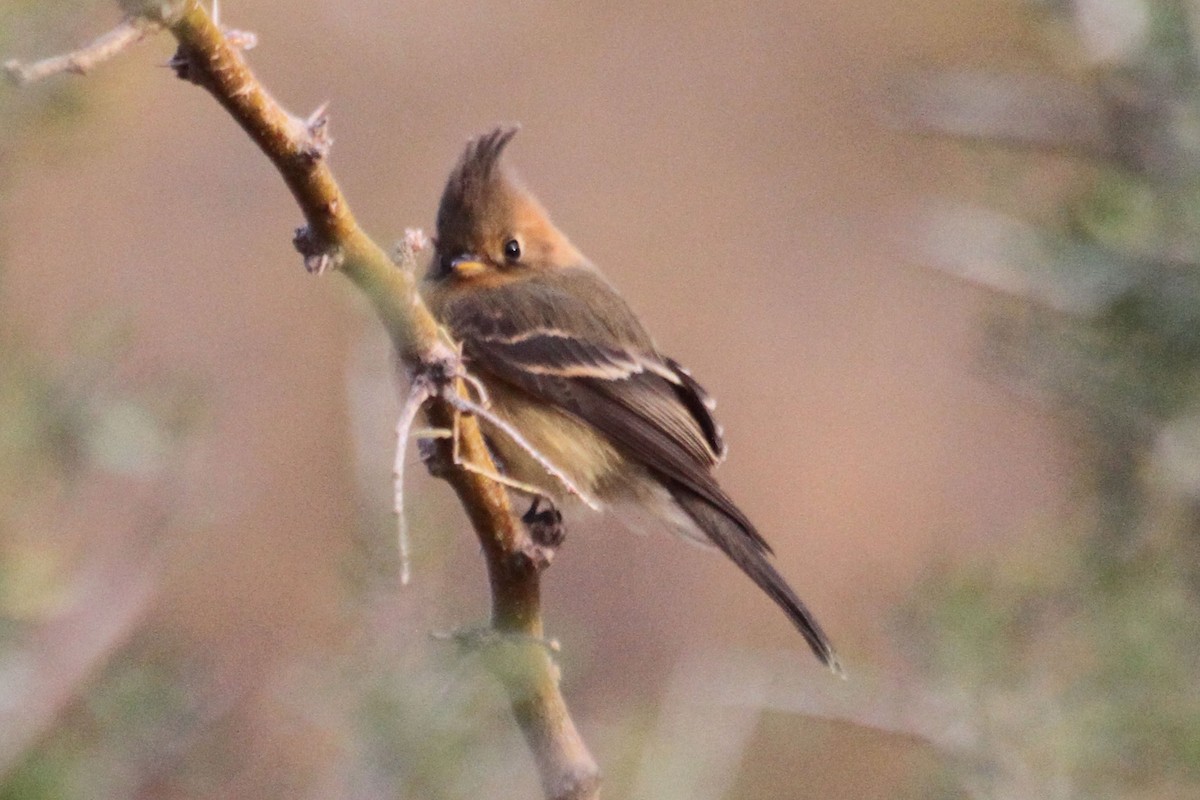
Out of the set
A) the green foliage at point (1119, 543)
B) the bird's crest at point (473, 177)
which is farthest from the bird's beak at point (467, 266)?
the green foliage at point (1119, 543)

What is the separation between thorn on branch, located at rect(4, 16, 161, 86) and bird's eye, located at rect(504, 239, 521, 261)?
2.40 metres

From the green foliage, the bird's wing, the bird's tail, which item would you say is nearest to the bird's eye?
the bird's wing

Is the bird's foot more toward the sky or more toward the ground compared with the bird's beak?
more toward the ground

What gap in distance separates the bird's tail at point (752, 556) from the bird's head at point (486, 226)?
0.79 meters

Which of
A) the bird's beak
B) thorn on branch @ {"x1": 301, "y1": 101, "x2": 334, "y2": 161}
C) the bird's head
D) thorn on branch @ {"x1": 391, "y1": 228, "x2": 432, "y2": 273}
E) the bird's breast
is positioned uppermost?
the bird's head

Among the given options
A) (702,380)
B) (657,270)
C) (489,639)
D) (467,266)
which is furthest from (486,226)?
(657,270)

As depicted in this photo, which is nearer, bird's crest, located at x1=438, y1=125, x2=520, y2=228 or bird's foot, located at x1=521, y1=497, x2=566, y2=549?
bird's foot, located at x1=521, y1=497, x2=566, y2=549

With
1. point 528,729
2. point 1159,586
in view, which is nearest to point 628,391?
point 1159,586

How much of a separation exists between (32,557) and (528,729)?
3.83 ft

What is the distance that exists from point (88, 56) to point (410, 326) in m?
0.57

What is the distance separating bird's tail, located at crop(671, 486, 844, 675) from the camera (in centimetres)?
285

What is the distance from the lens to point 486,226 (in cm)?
361

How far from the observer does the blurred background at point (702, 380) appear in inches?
109

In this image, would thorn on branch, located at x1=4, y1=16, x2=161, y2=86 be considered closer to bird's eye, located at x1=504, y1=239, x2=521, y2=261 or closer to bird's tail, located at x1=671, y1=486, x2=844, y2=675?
bird's tail, located at x1=671, y1=486, x2=844, y2=675
